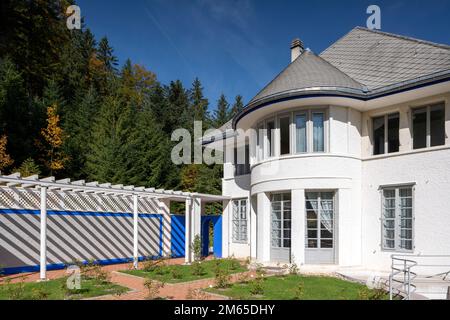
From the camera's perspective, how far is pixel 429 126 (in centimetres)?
1214

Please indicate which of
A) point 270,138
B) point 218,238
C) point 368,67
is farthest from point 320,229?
point 218,238

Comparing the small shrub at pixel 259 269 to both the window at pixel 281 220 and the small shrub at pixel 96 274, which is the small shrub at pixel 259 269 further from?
the small shrub at pixel 96 274

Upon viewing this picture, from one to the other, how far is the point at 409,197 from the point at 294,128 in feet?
14.4

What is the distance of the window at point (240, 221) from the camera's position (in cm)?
1773

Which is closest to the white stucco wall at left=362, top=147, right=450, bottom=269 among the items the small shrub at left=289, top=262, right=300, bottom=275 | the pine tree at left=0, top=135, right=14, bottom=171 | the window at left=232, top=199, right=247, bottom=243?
the small shrub at left=289, top=262, right=300, bottom=275

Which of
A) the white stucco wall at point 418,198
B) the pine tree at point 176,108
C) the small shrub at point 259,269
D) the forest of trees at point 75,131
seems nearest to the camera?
the white stucco wall at point 418,198

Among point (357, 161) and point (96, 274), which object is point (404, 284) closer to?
point (357, 161)

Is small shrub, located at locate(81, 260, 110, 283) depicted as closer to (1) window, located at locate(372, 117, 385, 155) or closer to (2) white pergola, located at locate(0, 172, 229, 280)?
(2) white pergola, located at locate(0, 172, 229, 280)

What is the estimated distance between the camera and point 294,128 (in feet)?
44.2

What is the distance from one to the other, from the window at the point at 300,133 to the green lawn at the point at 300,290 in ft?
14.7

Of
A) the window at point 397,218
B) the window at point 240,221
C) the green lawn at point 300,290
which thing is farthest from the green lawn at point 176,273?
the window at point 397,218
